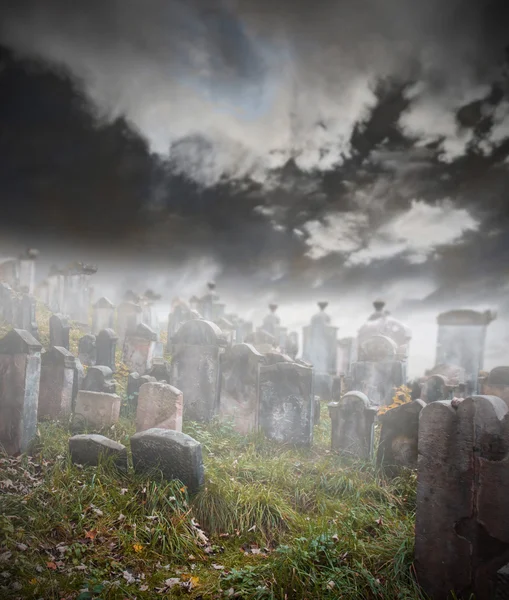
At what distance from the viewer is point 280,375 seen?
717 cm

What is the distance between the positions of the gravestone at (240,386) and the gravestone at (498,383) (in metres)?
5.40

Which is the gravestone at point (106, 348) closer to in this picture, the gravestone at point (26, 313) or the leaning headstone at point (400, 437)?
the gravestone at point (26, 313)

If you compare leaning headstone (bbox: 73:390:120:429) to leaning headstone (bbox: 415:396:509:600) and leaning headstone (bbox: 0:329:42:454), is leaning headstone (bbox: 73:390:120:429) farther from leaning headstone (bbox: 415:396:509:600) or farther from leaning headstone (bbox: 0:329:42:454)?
leaning headstone (bbox: 415:396:509:600)

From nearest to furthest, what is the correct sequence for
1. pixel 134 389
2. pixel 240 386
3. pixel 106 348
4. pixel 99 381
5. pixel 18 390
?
1. pixel 18 390
2. pixel 99 381
3. pixel 240 386
4. pixel 134 389
5. pixel 106 348

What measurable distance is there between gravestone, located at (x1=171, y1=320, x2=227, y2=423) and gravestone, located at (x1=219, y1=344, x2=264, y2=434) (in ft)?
0.78

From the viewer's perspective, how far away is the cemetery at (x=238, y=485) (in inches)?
107

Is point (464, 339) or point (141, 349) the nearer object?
point (141, 349)

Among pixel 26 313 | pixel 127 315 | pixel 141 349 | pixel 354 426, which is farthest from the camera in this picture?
pixel 127 315

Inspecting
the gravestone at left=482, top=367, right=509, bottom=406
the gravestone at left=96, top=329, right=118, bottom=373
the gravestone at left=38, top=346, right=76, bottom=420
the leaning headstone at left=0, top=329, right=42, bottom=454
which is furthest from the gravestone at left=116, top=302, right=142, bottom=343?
the gravestone at left=482, top=367, right=509, bottom=406

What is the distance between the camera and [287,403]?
7020 mm

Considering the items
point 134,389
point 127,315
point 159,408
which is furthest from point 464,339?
Result: point 127,315

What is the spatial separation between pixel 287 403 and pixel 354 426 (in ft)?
4.38

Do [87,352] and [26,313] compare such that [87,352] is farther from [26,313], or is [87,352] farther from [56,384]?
[26,313]

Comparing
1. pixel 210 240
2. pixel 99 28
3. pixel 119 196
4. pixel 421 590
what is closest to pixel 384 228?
pixel 210 240
